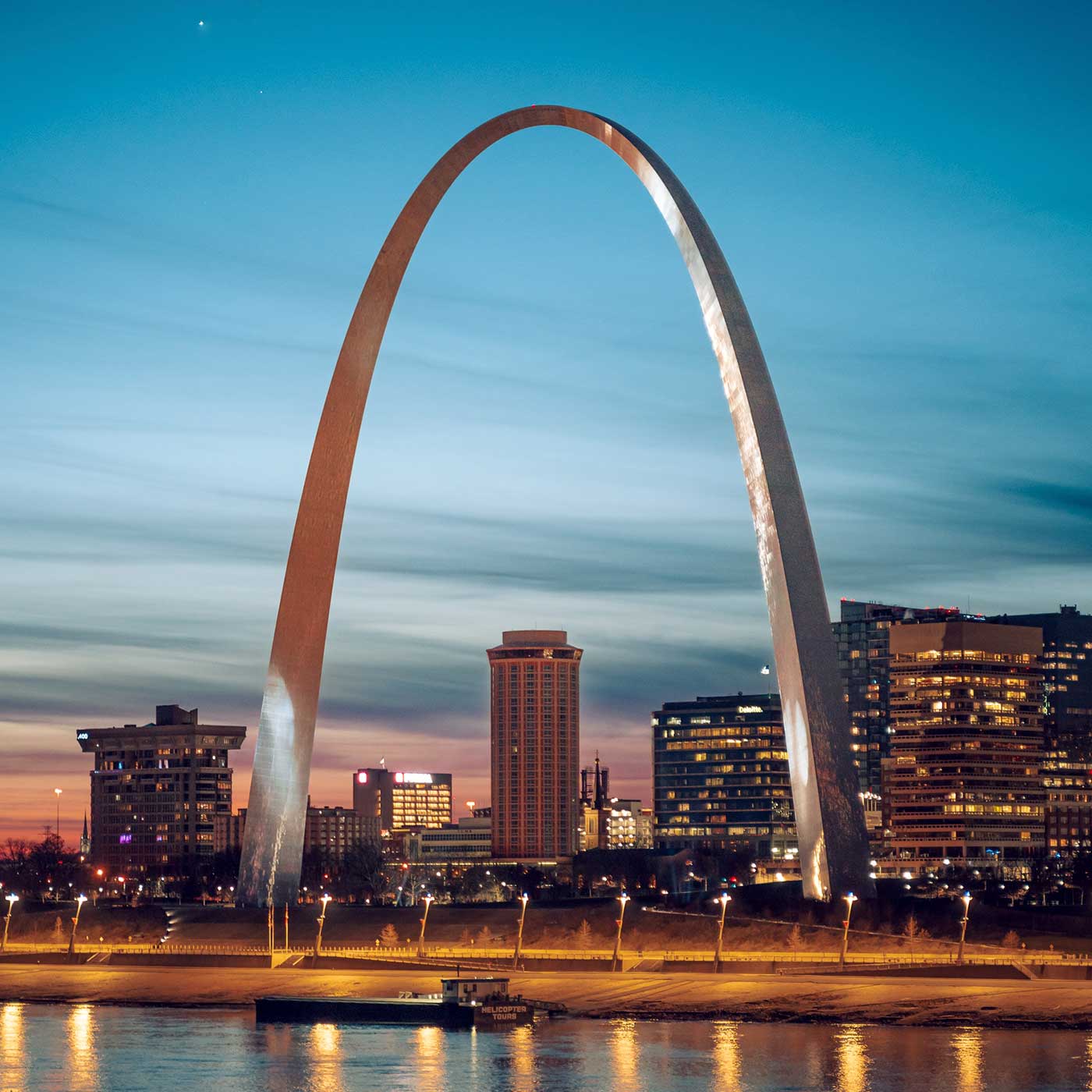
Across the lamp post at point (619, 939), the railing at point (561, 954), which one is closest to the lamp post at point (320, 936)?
the railing at point (561, 954)

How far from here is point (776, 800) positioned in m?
197

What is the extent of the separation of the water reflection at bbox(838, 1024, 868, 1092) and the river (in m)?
0.05

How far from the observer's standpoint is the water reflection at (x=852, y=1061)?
3891 cm

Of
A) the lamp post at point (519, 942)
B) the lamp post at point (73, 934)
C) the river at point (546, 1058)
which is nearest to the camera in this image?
the river at point (546, 1058)

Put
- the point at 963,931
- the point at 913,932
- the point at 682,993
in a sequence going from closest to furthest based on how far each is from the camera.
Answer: the point at 682,993 < the point at 963,931 < the point at 913,932

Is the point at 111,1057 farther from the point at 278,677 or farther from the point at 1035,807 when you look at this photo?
the point at 1035,807

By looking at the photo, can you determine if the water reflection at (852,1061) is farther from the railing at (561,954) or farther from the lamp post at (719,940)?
the lamp post at (719,940)

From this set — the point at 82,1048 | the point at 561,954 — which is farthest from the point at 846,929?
the point at 82,1048

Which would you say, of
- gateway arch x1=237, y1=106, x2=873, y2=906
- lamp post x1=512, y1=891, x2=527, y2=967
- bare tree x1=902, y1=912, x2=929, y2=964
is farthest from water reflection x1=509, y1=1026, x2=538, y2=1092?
bare tree x1=902, y1=912, x2=929, y2=964

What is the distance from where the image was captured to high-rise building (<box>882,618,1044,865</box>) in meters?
181

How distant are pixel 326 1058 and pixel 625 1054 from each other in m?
6.50

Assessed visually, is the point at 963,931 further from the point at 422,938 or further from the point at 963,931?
the point at 422,938

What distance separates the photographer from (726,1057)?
142 ft

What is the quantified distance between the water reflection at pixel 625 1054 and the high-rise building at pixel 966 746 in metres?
135
